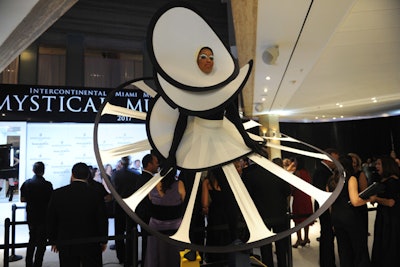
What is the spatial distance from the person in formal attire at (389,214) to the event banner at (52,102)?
4674 mm

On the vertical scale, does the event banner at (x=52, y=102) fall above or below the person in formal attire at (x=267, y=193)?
above

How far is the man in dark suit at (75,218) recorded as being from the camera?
2.63 meters

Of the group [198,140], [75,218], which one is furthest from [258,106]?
[198,140]

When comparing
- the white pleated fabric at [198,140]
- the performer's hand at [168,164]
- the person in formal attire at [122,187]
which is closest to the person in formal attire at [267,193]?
the person in formal attire at [122,187]

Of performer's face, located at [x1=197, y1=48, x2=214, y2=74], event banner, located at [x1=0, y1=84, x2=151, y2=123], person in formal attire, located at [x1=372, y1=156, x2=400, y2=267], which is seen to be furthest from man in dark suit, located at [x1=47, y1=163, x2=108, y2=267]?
event banner, located at [x1=0, y1=84, x2=151, y2=123]

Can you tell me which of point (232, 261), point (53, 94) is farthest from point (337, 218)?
point (53, 94)

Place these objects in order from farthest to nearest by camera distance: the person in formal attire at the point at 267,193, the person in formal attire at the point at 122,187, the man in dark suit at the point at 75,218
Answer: the person in formal attire at the point at 122,187, the person in formal attire at the point at 267,193, the man in dark suit at the point at 75,218

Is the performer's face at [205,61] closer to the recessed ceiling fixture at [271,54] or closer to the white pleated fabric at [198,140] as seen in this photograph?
the white pleated fabric at [198,140]

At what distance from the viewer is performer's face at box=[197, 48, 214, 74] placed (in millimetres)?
1407

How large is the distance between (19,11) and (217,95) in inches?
63.4

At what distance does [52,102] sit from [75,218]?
4096 mm

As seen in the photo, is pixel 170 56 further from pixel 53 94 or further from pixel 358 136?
pixel 358 136

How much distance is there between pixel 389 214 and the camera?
3.05 metres

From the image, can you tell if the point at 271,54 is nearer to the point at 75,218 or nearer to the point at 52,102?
the point at 75,218
